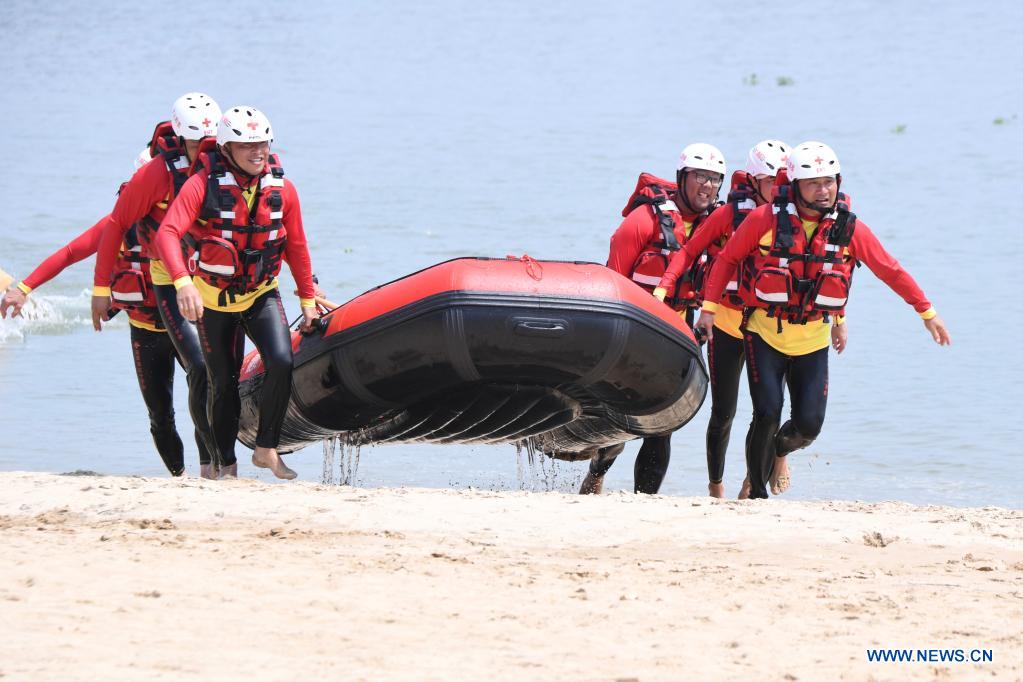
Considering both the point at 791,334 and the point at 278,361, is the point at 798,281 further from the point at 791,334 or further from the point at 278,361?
the point at 278,361

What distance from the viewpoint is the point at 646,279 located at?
6531mm

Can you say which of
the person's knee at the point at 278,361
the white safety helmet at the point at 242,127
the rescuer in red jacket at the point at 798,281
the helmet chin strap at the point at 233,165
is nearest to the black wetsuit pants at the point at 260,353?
the person's knee at the point at 278,361

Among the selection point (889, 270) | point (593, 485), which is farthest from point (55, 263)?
point (889, 270)

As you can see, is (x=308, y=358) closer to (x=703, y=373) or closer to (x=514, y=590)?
(x=703, y=373)

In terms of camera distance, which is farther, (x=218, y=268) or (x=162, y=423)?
(x=162, y=423)

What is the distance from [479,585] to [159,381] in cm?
253

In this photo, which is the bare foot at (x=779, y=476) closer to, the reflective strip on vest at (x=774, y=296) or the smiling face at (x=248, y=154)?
the reflective strip on vest at (x=774, y=296)

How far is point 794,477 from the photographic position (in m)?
8.64

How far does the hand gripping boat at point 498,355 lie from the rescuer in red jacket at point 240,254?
253 mm

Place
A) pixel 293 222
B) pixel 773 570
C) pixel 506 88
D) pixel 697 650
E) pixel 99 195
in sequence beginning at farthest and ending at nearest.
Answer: pixel 506 88 → pixel 99 195 → pixel 293 222 → pixel 773 570 → pixel 697 650

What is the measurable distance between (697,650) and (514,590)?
620 mm

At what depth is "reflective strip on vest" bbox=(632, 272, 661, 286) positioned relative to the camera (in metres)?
6.52

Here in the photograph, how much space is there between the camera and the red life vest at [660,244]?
21.4 ft

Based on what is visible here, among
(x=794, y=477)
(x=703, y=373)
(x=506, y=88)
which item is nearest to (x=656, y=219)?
(x=703, y=373)
